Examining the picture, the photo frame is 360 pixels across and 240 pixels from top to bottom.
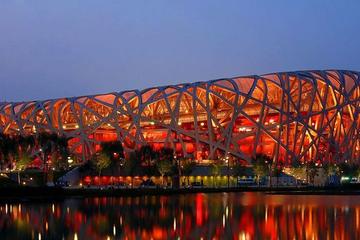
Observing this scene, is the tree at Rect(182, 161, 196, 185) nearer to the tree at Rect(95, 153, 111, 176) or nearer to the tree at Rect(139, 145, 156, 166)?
the tree at Rect(139, 145, 156, 166)

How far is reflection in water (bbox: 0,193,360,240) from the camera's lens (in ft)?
106

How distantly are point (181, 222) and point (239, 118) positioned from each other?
236ft

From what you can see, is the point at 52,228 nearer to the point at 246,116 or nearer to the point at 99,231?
the point at 99,231

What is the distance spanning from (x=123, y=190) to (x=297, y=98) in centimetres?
4162

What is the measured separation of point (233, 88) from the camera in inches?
4173

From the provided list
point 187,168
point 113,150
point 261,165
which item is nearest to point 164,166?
point 187,168

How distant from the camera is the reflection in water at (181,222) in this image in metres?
32.3

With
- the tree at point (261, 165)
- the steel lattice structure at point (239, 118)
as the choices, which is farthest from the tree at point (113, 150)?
the tree at point (261, 165)

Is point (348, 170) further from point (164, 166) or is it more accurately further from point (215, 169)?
point (164, 166)

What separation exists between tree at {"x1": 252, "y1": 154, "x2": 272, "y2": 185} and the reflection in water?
44912mm

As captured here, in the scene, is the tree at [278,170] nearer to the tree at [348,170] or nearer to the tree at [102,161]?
the tree at [348,170]

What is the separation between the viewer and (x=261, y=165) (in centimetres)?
9644

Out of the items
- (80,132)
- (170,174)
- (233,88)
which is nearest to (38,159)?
(80,132)

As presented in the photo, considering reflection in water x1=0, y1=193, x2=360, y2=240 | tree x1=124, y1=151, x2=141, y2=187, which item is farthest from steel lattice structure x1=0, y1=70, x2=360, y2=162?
reflection in water x1=0, y1=193, x2=360, y2=240
